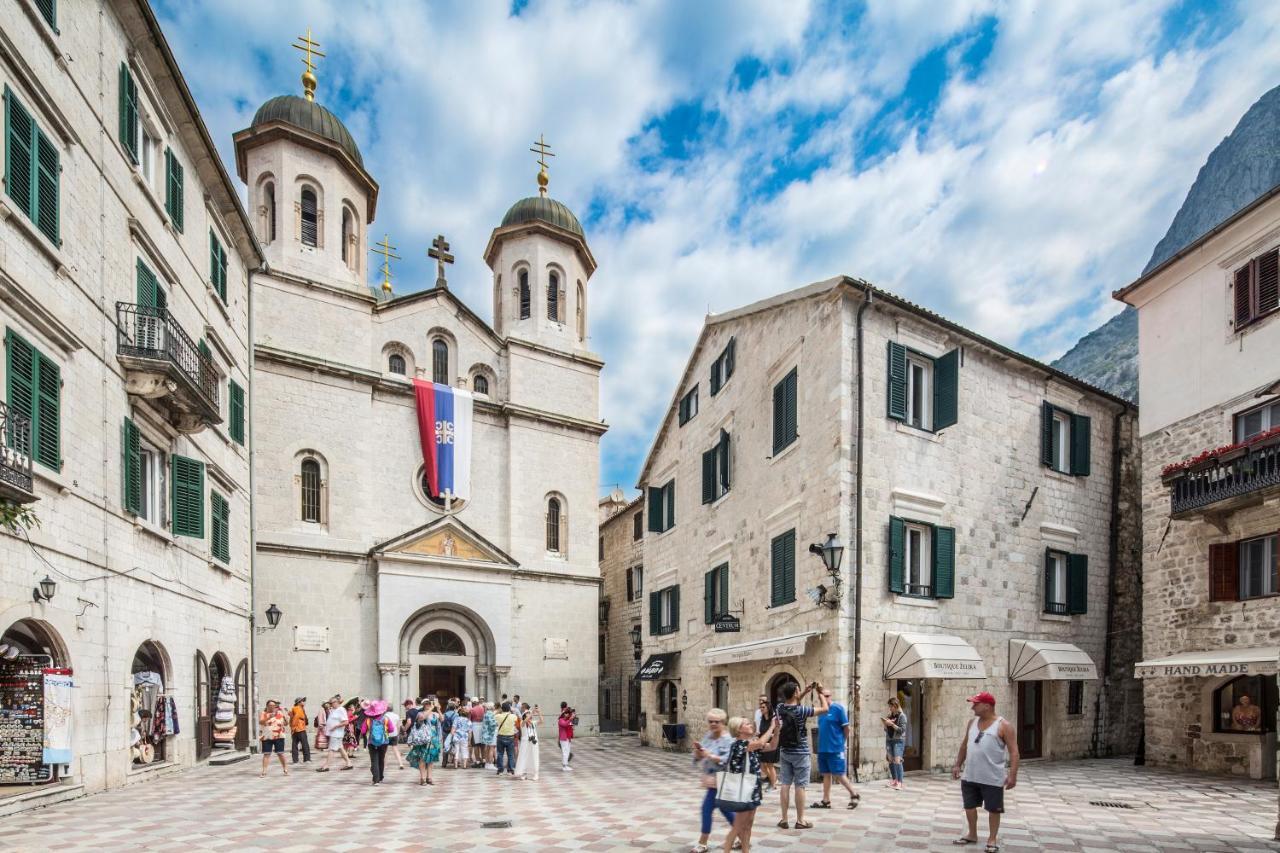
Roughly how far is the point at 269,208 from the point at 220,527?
13.3 m

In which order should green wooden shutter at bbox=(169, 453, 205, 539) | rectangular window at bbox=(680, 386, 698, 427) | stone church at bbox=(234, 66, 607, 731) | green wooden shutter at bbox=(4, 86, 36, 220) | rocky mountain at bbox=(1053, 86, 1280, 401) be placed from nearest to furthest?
green wooden shutter at bbox=(4, 86, 36, 220), green wooden shutter at bbox=(169, 453, 205, 539), rectangular window at bbox=(680, 386, 698, 427), stone church at bbox=(234, 66, 607, 731), rocky mountain at bbox=(1053, 86, 1280, 401)

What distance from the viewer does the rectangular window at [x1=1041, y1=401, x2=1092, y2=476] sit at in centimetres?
1920

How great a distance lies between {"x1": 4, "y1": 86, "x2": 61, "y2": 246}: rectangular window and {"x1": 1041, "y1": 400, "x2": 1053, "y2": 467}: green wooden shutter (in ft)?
63.0

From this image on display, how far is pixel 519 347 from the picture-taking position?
31.2 m

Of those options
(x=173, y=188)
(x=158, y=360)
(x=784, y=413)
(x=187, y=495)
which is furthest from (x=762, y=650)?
(x=173, y=188)

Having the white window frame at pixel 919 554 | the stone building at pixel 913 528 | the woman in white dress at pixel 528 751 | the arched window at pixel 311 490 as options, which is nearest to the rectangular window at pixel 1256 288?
the stone building at pixel 913 528

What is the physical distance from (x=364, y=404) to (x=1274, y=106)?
93223 mm

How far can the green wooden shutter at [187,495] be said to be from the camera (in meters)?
16.2

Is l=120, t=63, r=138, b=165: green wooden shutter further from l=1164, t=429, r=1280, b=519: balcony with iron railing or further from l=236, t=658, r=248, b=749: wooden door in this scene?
l=1164, t=429, r=1280, b=519: balcony with iron railing

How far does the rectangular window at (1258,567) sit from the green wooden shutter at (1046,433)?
423cm

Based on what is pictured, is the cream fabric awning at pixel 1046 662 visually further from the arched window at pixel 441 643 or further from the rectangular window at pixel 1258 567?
the arched window at pixel 441 643

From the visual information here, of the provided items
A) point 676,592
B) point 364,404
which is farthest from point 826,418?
point 364,404

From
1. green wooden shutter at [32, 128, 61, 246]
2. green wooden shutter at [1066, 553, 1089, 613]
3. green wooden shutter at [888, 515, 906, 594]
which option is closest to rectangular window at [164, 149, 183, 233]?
green wooden shutter at [32, 128, 61, 246]

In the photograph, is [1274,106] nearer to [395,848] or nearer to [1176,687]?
[1176,687]
